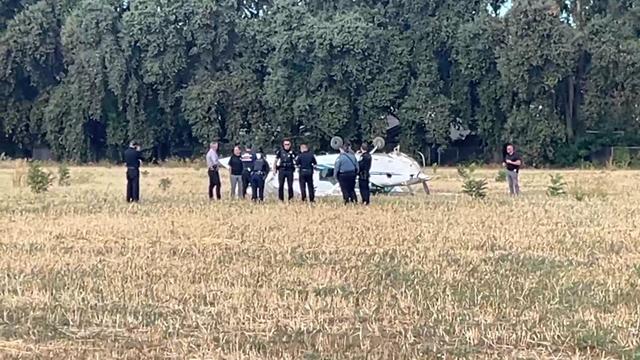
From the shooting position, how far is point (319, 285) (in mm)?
10297

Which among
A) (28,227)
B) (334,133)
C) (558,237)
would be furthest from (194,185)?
(334,133)

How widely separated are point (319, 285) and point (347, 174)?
11811 mm

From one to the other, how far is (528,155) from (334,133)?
10308 mm

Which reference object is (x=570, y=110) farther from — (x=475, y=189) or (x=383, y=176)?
(x=475, y=189)

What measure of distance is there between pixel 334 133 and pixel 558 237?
3894 cm

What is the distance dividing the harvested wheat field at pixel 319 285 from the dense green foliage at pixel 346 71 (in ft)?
113

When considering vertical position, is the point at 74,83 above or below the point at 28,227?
above

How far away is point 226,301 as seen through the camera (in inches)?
368

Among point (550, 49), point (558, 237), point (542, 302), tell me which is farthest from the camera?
point (550, 49)

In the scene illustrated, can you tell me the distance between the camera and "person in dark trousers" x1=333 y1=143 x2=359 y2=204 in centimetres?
2202

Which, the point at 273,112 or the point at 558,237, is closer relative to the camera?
the point at 558,237

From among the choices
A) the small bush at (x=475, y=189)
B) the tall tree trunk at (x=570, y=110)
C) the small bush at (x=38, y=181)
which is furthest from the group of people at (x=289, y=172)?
the tall tree trunk at (x=570, y=110)

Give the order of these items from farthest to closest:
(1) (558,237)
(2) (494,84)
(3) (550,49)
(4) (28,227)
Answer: (2) (494,84)
(3) (550,49)
(4) (28,227)
(1) (558,237)

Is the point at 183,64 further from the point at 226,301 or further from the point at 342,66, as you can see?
the point at 226,301
